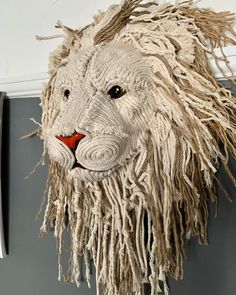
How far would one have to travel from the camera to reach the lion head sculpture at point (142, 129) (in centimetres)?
53

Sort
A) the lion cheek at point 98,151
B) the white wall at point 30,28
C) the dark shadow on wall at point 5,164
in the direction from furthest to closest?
the dark shadow on wall at point 5,164
the white wall at point 30,28
the lion cheek at point 98,151

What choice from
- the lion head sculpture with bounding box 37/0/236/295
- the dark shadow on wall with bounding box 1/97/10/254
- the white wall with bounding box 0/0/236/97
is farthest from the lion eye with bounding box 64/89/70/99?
the dark shadow on wall with bounding box 1/97/10/254

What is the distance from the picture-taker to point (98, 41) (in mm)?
592

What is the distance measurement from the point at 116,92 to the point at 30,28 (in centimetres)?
42

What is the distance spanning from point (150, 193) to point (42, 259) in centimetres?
44

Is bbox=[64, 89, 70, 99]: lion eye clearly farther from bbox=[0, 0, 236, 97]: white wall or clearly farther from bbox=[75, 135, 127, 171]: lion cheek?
bbox=[0, 0, 236, 97]: white wall

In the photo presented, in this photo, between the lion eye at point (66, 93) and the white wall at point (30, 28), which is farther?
the white wall at point (30, 28)

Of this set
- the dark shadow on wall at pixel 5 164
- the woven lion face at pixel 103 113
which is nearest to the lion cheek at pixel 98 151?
the woven lion face at pixel 103 113

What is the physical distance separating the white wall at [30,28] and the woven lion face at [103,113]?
0.22 meters

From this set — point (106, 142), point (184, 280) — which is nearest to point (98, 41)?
point (106, 142)

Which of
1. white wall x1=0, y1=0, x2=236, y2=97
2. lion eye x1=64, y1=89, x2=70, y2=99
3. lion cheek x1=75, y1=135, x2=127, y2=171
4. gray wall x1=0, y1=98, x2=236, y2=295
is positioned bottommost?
gray wall x1=0, y1=98, x2=236, y2=295

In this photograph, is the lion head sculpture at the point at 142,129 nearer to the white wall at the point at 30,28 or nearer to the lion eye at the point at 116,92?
the lion eye at the point at 116,92

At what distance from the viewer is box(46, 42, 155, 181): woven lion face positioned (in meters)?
0.52

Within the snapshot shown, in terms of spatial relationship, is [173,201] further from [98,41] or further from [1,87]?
[1,87]
